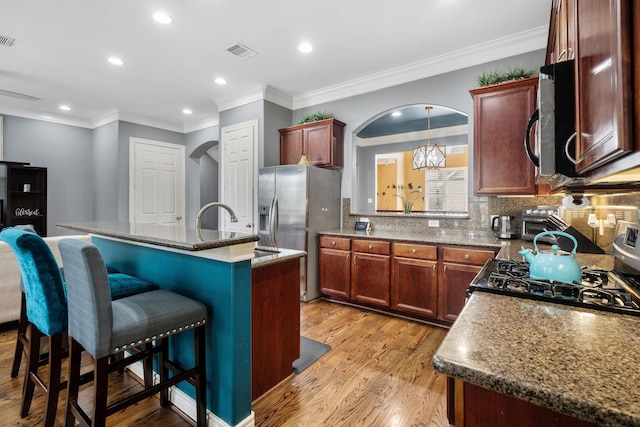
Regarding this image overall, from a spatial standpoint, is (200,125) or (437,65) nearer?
(437,65)

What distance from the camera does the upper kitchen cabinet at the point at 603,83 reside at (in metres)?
0.52

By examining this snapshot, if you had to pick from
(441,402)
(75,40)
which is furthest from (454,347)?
(75,40)

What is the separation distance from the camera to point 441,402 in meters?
1.95

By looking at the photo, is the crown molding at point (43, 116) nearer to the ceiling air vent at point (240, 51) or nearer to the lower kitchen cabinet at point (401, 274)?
the ceiling air vent at point (240, 51)

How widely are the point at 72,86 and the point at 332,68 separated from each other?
3.65 metres

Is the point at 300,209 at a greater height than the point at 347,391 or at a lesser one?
greater

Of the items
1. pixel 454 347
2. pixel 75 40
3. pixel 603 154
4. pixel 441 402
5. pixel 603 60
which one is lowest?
pixel 441 402

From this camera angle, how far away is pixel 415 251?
126 inches

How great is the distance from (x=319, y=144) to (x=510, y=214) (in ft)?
7.85

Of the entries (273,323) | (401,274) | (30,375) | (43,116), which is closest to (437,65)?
(401,274)

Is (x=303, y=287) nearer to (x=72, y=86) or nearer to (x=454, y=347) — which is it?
(x=454, y=347)

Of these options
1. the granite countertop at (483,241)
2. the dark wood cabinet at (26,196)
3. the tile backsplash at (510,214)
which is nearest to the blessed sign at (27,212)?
the dark wood cabinet at (26,196)

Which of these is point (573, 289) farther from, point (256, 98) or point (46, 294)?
point (256, 98)

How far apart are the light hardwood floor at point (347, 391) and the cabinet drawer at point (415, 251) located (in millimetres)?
735
